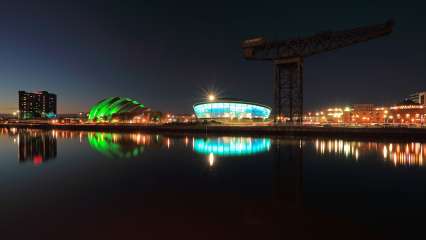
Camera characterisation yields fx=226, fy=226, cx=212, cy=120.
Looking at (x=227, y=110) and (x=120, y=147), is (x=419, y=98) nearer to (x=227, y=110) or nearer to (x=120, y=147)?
(x=227, y=110)

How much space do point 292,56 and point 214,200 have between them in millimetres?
34573

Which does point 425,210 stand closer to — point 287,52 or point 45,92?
point 287,52

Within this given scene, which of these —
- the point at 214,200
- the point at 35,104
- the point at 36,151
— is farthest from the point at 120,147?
the point at 35,104

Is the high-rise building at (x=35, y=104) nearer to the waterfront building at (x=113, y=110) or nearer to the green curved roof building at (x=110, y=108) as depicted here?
the green curved roof building at (x=110, y=108)

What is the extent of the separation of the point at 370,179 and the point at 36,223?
45.1 ft

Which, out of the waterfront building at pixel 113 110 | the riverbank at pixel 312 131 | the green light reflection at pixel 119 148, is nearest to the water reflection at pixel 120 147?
the green light reflection at pixel 119 148

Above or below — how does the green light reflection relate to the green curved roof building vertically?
below

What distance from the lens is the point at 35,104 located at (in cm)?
17350

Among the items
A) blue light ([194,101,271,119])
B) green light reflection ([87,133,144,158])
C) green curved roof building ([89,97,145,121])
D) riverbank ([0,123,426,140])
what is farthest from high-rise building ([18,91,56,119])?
green light reflection ([87,133,144,158])

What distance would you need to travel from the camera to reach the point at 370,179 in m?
11.3

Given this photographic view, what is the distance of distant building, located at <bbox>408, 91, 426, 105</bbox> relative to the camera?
297 ft

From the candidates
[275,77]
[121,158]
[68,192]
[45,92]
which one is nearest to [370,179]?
[68,192]

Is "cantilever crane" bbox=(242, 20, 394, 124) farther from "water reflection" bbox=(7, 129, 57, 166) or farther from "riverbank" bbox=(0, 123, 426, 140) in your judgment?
"water reflection" bbox=(7, 129, 57, 166)

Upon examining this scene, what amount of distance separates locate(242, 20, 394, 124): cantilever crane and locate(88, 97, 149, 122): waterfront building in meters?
52.2
